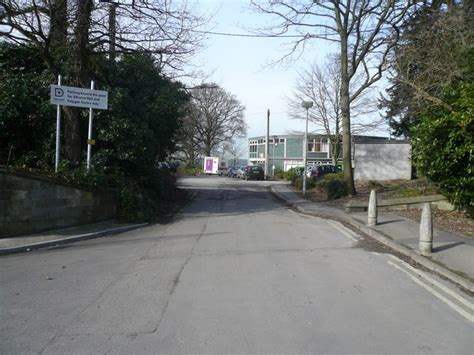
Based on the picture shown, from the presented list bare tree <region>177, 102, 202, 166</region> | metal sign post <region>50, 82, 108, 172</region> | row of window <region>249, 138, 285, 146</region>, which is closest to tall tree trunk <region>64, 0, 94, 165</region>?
metal sign post <region>50, 82, 108, 172</region>

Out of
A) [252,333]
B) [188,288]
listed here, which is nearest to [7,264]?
[188,288]

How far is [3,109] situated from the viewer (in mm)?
13234

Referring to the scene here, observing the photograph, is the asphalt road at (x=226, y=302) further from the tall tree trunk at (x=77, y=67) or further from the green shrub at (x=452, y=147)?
the tall tree trunk at (x=77, y=67)

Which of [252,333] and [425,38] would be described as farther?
[425,38]

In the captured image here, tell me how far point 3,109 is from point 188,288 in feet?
32.3

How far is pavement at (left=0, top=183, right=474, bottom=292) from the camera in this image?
7.76 meters

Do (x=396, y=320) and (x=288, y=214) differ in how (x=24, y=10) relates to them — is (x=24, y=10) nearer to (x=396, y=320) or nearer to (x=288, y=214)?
(x=288, y=214)

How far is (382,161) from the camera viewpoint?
27734 millimetres

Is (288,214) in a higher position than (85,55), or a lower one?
lower

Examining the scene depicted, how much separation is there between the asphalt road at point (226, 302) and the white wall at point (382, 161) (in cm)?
1878

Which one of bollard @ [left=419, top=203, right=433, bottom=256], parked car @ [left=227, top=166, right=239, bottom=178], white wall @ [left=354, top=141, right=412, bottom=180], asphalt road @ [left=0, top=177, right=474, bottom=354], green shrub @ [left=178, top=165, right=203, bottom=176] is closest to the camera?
asphalt road @ [left=0, top=177, right=474, bottom=354]

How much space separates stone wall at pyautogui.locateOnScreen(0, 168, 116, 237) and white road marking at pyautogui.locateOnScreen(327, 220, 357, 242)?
22.8ft

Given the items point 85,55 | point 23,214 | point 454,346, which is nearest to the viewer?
point 454,346

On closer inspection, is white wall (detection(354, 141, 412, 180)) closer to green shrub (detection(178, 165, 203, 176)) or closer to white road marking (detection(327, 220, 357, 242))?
white road marking (detection(327, 220, 357, 242))
